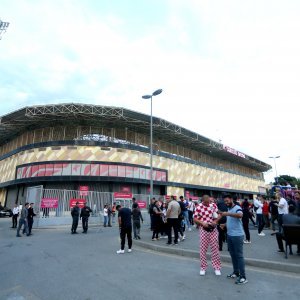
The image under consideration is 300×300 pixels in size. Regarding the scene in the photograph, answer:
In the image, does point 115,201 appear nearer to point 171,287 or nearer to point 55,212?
point 55,212

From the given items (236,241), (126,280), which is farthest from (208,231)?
(126,280)

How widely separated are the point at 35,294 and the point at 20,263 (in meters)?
3.03

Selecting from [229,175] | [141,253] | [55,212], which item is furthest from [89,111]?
[229,175]

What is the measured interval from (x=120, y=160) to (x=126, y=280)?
101 ft

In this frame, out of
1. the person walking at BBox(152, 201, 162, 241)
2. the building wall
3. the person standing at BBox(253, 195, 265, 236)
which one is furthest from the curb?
the building wall

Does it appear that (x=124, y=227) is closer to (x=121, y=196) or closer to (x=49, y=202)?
(x=49, y=202)

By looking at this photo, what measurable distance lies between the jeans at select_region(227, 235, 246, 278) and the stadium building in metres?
29.5

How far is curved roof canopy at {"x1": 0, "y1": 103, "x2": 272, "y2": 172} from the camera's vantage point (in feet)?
110

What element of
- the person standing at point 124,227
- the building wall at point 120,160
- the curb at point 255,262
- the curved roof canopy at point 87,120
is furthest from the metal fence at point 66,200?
the curb at point 255,262

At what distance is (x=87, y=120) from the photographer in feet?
117

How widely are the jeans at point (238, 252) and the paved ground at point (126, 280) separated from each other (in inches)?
11.3

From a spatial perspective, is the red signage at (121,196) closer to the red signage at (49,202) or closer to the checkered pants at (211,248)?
the red signage at (49,202)

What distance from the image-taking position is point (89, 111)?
3381 cm

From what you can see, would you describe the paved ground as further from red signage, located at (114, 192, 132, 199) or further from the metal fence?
red signage, located at (114, 192, 132, 199)
